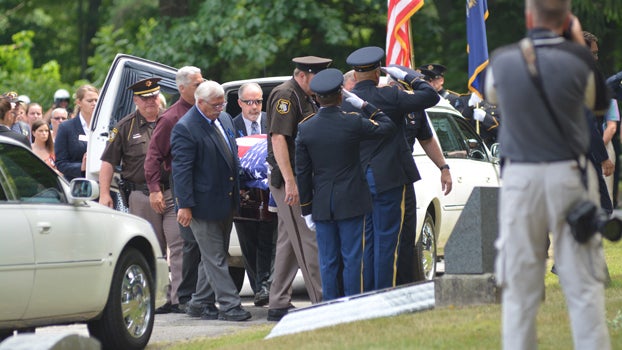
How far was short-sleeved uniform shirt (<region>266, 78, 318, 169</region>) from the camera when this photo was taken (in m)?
11.3

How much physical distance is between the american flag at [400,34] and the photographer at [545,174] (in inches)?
354

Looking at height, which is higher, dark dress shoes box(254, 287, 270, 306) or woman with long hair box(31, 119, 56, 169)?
woman with long hair box(31, 119, 56, 169)

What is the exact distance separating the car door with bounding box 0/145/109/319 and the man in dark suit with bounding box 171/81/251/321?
1.86 m

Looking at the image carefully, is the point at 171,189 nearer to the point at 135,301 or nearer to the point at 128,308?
the point at 135,301

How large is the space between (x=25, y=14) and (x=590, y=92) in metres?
38.0

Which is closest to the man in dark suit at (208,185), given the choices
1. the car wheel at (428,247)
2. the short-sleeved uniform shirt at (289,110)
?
the short-sleeved uniform shirt at (289,110)

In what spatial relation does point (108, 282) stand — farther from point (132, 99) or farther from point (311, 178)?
point (132, 99)

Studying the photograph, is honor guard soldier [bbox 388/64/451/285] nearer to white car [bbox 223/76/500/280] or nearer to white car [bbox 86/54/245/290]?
white car [bbox 223/76/500/280]

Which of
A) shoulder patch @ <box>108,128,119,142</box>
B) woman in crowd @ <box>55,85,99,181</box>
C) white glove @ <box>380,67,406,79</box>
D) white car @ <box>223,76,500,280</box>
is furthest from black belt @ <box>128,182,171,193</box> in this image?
white glove @ <box>380,67,406,79</box>

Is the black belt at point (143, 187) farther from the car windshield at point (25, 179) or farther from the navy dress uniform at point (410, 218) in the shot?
the car windshield at point (25, 179)

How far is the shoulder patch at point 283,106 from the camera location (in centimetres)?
1133

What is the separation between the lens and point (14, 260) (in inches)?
353

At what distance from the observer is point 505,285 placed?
6.81 metres

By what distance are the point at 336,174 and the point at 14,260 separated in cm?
256
